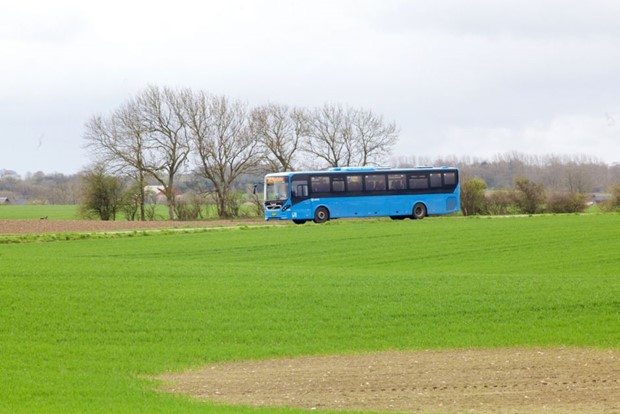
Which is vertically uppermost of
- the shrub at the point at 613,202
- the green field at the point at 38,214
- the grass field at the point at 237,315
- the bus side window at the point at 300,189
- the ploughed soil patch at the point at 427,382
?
the bus side window at the point at 300,189

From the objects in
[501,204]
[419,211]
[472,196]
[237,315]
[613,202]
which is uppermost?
[472,196]

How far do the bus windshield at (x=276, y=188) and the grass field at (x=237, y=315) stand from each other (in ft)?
70.4

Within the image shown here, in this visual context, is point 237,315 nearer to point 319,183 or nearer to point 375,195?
point 319,183

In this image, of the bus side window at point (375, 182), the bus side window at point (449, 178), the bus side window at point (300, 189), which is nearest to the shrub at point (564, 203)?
the bus side window at point (449, 178)

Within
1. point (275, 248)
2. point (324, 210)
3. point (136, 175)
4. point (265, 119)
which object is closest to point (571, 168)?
point (265, 119)

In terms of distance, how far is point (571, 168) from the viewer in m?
112

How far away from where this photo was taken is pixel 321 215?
184ft

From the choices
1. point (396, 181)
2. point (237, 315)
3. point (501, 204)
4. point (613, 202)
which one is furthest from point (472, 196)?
point (237, 315)

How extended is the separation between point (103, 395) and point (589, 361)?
25.3 feet

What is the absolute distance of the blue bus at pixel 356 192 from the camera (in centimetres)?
5528

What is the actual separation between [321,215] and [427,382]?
41860 millimetres

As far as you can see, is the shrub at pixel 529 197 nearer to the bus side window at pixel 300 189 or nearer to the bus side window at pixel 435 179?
the bus side window at pixel 435 179

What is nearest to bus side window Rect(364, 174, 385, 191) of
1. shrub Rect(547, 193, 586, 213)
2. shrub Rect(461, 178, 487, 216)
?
shrub Rect(461, 178, 487, 216)

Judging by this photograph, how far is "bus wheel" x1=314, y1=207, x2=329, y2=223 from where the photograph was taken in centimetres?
5578
